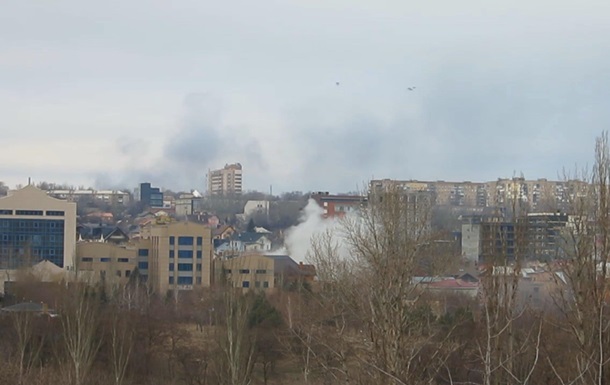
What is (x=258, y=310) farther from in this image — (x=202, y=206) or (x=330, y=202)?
(x=202, y=206)

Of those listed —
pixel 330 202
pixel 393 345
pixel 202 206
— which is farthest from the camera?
pixel 202 206

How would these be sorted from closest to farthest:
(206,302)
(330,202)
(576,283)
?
1. (576,283)
2. (206,302)
3. (330,202)

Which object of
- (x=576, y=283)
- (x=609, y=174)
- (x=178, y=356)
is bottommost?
(x=178, y=356)

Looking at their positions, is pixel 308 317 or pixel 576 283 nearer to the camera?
pixel 576 283

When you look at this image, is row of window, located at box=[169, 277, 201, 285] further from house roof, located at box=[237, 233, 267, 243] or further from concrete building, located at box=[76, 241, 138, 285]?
house roof, located at box=[237, 233, 267, 243]

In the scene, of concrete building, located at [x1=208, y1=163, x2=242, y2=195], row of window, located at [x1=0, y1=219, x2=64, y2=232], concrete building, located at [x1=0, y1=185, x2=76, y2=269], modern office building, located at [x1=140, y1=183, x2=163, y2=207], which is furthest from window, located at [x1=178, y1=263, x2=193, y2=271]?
concrete building, located at [x1=208, y1=163, x2=242, y2=195]

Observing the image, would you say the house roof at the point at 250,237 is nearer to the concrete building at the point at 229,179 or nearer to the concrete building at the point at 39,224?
the concrete building at the point at 39,224

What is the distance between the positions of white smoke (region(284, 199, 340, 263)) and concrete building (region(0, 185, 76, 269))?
10904mm

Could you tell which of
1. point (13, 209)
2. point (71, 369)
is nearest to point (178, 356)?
point (71, 369)

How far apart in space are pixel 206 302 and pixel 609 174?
1980cm

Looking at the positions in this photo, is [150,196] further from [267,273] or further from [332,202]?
[267,273]

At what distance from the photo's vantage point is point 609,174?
409 inches

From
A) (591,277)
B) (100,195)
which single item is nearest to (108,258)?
(591,277)

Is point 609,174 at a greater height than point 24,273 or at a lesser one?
greater
